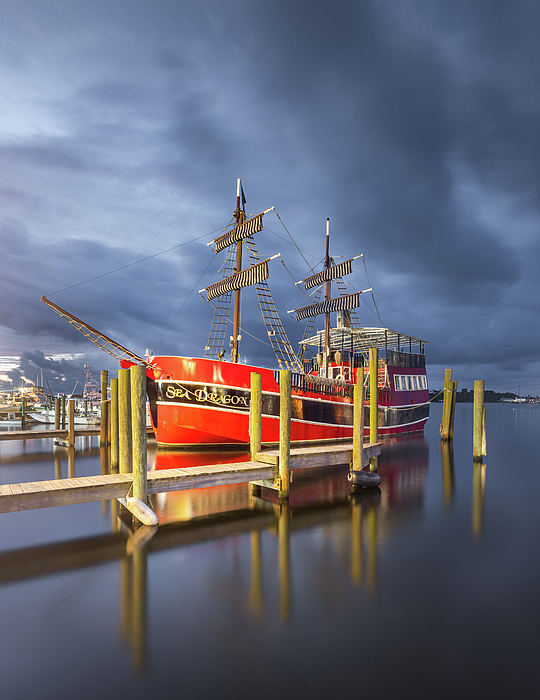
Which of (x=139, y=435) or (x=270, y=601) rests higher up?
(x=139, y=435)

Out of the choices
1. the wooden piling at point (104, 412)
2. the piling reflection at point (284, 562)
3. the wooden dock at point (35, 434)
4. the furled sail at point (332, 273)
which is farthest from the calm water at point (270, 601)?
the furled sail at point (332, 273)

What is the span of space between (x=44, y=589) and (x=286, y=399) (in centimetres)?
601

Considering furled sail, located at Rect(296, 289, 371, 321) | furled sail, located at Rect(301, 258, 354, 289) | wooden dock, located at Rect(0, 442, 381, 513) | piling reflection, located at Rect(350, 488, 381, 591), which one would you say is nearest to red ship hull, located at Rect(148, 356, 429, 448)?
wooden dock, located at Rect(0, 442, 381, 513)

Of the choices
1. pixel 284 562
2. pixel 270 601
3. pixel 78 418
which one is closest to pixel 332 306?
pixel 284 562

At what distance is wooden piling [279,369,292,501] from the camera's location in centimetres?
963

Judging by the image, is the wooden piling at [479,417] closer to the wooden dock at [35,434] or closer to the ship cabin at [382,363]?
the ship cabin at [382,363]

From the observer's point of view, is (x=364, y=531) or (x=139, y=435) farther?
(x=364, y=531)

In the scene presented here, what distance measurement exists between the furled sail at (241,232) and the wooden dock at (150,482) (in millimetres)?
12984

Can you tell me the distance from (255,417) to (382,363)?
1592 cm

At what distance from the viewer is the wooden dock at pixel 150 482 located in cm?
671

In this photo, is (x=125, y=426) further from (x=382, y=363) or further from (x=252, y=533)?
(x=382, y=363)

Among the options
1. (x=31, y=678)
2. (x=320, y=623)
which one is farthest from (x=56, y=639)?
(x=320, y=623)

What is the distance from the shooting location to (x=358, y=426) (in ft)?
35.1

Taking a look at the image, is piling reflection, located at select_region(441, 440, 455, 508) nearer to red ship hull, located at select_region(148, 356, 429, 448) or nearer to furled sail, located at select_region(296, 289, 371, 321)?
red ship hull, located at select_region(148, 356, 429, 448)
